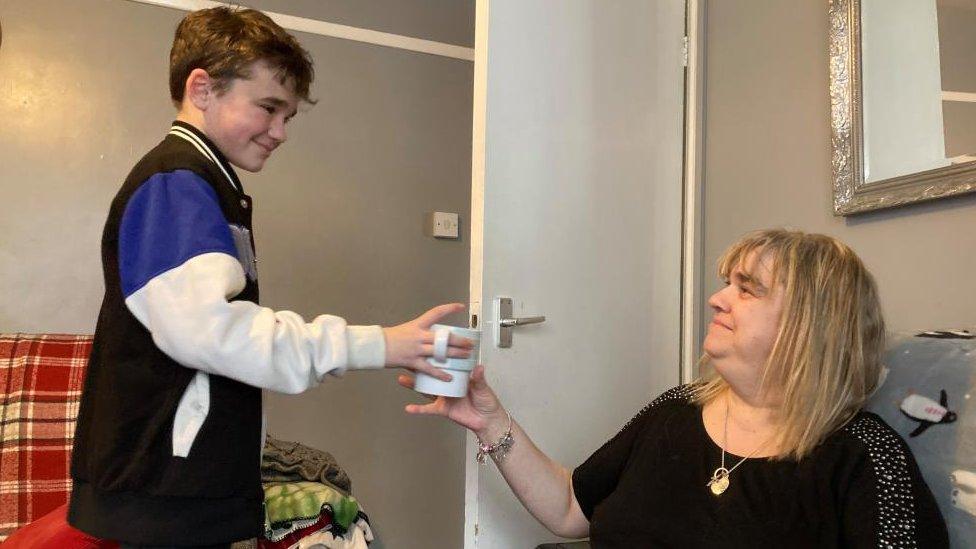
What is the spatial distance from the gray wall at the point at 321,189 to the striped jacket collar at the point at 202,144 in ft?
5.17

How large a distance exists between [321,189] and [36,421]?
130 centimetres

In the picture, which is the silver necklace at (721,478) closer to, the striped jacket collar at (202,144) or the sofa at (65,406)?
the sofa at (65,406)

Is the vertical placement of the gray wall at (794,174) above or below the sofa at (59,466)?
above

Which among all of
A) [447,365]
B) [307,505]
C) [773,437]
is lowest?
[307,505]

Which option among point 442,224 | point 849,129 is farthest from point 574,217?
point 442,224

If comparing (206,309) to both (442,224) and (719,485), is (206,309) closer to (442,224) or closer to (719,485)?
(719,485)

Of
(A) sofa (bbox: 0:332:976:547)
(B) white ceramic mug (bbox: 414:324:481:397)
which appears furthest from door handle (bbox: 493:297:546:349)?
(B) white ceramic mug (bbox: 414:324:481:397)

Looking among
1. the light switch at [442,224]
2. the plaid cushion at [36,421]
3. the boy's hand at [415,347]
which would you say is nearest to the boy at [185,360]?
the boy's hand at [415,347]

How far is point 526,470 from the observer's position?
1328mm

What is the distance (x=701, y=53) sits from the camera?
206cm

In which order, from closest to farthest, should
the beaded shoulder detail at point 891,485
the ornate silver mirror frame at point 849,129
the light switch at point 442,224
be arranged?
1. the beaded shoulder detail at point 891,485
2. the ornate silver mirror frame at point 849,129
3. the light switch at point 442,224

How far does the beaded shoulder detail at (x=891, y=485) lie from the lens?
93cm

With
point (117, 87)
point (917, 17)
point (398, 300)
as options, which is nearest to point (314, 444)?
point (398, 300)

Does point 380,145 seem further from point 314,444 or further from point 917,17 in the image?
point 917,17
